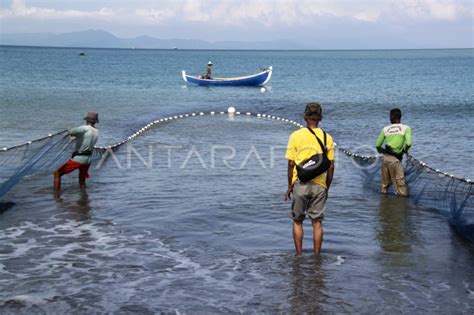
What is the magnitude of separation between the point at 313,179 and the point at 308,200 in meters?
0.28

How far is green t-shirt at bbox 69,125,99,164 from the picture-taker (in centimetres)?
1175

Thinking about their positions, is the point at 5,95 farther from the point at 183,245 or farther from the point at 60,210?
the point at 183,245

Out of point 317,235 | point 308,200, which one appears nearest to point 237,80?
point 317,235

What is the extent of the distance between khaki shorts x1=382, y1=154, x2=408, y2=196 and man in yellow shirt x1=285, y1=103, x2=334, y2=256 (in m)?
4.34

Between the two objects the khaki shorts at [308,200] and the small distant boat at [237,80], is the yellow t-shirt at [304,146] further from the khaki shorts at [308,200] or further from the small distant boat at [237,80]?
the small distant boat at [237,80]

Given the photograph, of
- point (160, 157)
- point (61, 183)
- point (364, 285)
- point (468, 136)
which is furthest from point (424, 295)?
point (468, 136)

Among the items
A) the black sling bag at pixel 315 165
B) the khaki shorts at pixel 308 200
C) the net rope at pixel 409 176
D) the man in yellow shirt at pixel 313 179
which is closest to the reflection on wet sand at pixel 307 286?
the man in yellow shirt at pixel 313 179

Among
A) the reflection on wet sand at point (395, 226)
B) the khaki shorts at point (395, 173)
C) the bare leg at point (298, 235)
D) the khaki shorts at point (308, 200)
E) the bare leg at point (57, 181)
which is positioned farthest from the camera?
the bare leg at point (57, 181)

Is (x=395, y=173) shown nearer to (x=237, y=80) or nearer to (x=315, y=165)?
(x=315, y=165)

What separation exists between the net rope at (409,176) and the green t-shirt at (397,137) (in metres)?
0.70

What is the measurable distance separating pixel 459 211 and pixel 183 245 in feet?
14.4

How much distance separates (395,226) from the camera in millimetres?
10117

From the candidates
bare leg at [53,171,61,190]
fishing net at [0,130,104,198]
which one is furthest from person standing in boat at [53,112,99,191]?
fishing net at [0,130,104,198]

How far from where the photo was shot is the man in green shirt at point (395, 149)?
11.5m
